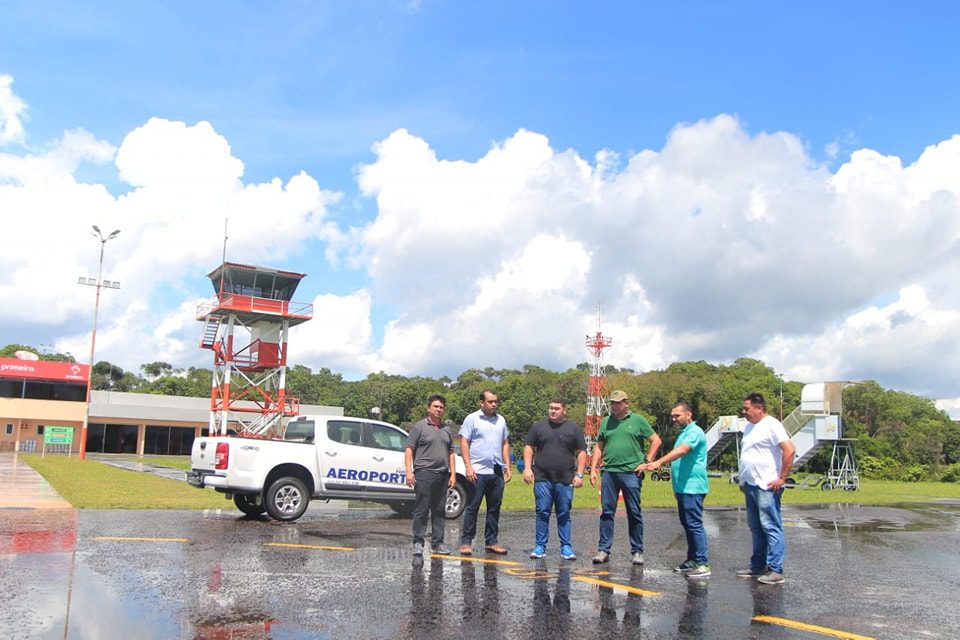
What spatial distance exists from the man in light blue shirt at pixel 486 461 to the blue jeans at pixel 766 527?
2.71 meters

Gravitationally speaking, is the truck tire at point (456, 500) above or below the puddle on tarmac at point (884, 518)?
above

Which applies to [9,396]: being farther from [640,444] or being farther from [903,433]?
[903,433]

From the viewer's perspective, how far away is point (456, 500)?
13461 mm

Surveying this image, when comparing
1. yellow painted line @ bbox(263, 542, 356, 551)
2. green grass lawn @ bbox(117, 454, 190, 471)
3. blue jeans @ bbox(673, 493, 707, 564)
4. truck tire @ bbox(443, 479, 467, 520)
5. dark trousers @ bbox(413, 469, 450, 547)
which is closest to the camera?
blue jeans @ bbox(673, 493, 707, 564)

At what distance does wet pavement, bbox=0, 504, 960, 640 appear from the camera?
221 inches

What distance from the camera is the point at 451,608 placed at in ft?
20.4

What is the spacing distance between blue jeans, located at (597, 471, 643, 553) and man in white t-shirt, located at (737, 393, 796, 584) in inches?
43.7

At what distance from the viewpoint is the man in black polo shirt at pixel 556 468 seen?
8641 millimetres

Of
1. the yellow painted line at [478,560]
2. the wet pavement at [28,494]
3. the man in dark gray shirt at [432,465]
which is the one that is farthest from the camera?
the wet pavement at [28,494]

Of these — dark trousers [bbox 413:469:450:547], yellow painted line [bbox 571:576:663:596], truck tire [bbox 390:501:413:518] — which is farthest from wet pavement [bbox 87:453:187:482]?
yellow painted line [bbox 571:576:663:596]

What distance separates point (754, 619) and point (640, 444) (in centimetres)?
292

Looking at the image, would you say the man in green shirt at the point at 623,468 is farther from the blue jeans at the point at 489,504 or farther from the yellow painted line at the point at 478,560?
the blue jeans at the point at 489,504

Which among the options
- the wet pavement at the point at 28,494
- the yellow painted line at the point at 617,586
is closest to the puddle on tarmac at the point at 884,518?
the yellow painted line at the point at 617,586

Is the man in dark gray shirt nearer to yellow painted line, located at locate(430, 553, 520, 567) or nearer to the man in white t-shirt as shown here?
yellow painted line, located at locate(430, 553, 520, 567)
